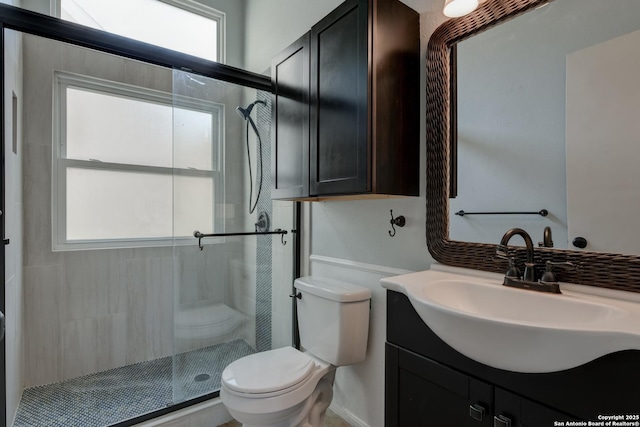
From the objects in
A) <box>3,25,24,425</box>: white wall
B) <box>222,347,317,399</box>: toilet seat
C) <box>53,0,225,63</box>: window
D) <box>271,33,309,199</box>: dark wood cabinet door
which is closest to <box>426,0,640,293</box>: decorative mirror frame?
<box>271,33,309,199</box>: dark wood cabinet door

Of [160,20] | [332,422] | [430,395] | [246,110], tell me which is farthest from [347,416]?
[160,20]

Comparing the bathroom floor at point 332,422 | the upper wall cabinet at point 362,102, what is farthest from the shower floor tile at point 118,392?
the upper wall cabinet at point 362,102

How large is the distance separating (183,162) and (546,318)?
1.88 m

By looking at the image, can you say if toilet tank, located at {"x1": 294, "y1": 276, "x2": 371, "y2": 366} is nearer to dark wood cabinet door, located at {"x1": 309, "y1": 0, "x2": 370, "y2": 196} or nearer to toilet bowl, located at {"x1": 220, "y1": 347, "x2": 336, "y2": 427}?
toilet bowl, located at {"x1": 220, "y1": 347, "x2": 336, "y2": 427}

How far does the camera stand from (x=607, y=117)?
92cm

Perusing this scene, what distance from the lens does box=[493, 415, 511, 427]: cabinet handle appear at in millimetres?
785

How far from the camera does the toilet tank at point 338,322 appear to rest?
1534mm

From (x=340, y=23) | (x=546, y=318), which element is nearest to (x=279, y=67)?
(x=340, y=23)

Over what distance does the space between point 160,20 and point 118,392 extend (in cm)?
278

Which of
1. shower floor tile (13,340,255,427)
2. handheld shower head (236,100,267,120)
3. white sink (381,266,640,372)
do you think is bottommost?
shower floor tile (13,340,255,427)

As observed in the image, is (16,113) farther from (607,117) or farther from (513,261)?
(607,117)

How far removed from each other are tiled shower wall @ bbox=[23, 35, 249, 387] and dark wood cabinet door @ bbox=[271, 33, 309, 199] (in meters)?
0.33

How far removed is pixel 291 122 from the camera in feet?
5.74

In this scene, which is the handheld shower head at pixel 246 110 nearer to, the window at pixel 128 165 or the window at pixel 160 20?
the window at pixel 128 165
